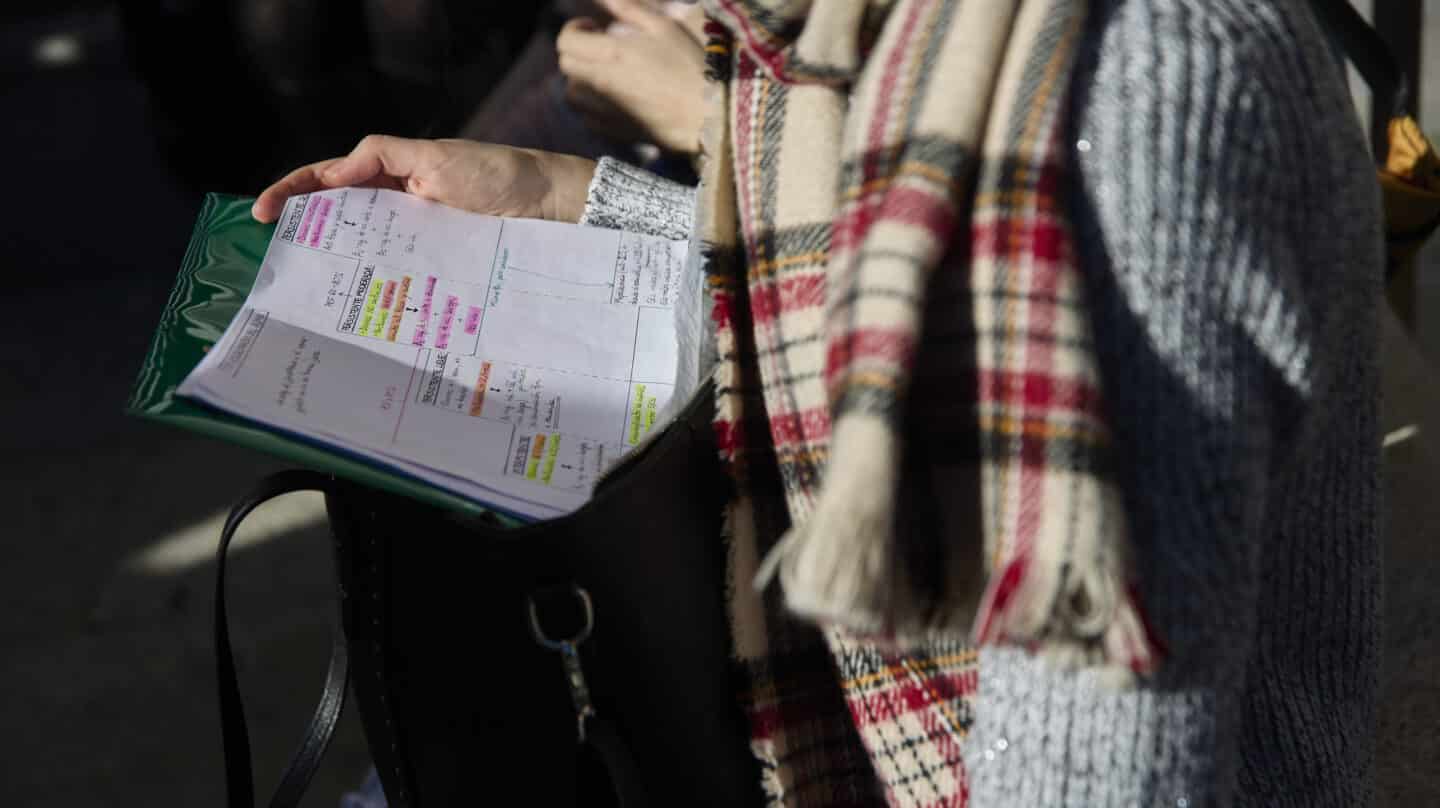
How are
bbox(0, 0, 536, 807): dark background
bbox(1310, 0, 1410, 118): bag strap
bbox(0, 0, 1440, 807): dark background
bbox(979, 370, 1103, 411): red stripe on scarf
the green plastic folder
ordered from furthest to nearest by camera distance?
bbox(0, 0, 536, 807): dark background
bbox(0, 0, 1440, 807): dark background
bbox(1310, 0, 1410, 118): bag strap
the green plastic folder
bbox(979, 370, 1103, 411): red stripe on scarf

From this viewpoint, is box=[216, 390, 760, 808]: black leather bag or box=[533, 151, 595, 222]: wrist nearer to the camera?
box=[216, 390, 760, 808]: black leather bag

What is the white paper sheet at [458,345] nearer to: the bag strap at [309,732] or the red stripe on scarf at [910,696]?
the bag strap at [309,732]

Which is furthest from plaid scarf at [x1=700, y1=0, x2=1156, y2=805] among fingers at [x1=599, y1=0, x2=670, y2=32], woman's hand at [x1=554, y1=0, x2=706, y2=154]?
fingers at [x1=599, y1=0, x2=670, y2=32]

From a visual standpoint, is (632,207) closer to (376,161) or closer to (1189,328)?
(376,161)

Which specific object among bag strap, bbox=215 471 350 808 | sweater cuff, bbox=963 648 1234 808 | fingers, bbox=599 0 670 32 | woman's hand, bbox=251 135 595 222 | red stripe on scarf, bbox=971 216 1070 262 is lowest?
bag strap, bbox=215 471 350 808

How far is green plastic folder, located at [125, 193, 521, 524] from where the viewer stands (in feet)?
2.26

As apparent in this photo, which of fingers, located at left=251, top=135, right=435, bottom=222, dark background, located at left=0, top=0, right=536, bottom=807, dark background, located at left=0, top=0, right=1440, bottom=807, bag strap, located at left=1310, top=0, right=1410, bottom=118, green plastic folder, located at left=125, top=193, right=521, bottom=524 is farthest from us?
dark background, located at left=0, top=0, right=536, bottom=807

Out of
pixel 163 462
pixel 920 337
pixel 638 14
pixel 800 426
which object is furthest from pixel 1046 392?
pixel 163 462

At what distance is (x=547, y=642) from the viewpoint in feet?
2.53

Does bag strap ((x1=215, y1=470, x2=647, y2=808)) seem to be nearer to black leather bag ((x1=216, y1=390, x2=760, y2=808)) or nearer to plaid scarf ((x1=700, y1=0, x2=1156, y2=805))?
black leather bag ((x1=216, y1=390, x2=760, y2=808))

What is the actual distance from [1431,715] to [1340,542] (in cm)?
52

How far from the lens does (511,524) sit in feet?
2.43

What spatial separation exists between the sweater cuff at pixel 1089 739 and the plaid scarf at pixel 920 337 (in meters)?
0.05

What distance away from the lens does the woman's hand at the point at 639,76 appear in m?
1.29
